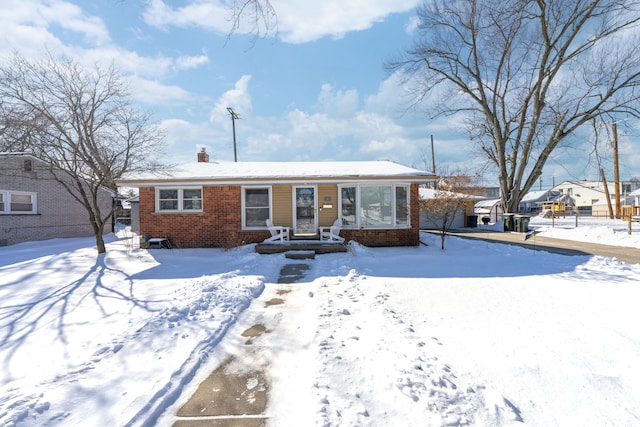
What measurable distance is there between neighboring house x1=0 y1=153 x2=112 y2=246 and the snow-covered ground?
10155 mm

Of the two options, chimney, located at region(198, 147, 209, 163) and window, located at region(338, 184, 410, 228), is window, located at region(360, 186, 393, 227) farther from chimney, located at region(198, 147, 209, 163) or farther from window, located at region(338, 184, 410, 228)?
chimney, located at region(198, 147, 209, 163)

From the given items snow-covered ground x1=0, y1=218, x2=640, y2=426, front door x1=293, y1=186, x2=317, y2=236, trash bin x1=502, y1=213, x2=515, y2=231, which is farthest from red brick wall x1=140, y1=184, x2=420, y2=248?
trash bin x1=502, y1=213, x2=515, y2=231

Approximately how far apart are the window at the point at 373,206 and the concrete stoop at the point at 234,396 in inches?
317

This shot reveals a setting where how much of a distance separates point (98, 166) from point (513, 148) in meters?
22.6

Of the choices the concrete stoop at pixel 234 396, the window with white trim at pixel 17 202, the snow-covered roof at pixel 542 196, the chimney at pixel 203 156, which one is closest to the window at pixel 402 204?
the concrete stoop at pixel 234 396

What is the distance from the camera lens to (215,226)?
37.6 feet

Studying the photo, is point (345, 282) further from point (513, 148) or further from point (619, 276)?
point (513, 148)

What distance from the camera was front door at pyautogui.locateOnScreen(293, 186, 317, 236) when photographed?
11539 millimetres

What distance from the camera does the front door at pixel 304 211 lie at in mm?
11539

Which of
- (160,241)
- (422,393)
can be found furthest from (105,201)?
(422,393)

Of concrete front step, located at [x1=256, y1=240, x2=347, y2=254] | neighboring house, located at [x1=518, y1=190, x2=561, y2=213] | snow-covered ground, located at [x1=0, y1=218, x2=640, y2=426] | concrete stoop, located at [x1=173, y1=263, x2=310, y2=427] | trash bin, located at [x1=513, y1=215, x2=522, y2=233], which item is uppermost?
neighboring house, located at [x1=518, y1=190, x2=561, y2=213]

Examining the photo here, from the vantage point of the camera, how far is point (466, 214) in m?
24.8

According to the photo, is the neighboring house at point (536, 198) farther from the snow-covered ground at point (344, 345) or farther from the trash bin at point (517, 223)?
the snow-covered ground at point (344, 345)

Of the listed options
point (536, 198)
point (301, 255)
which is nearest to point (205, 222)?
point (301, 255)
